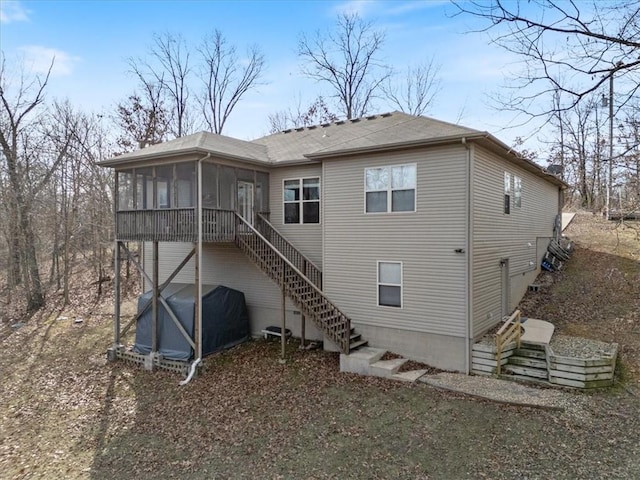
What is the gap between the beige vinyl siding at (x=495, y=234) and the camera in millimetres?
10391

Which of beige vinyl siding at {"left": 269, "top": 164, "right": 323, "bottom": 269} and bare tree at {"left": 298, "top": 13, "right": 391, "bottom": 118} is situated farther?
bare tree at {"left": 298, "top": 13, "right": 391, "bottom": 118}

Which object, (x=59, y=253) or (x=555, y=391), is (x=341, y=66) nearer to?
(x=59, y=253)

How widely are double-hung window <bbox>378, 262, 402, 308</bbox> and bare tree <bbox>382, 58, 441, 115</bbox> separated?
20.3 m

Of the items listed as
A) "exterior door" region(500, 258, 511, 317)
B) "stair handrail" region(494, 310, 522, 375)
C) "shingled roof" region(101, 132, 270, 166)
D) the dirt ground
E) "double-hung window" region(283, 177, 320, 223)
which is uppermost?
"shingled roof" region(101, 132, 270, 166)

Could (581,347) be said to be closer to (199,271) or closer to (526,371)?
(526,371)

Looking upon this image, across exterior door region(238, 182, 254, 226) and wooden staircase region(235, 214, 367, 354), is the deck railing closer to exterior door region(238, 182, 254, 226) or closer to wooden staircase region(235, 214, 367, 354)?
wooden staircase region(235, 214, 367, 354)

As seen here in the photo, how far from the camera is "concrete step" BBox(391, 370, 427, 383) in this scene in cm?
961

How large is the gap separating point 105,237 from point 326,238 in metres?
17.2

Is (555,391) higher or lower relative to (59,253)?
lower

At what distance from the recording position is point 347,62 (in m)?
→ 29.2

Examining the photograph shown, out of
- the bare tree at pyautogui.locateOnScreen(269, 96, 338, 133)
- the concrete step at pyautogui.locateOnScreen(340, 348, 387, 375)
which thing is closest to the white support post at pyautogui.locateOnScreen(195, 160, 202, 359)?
the concrete step at pyautogui.locateOnScreen(340, 348, 387, 375)

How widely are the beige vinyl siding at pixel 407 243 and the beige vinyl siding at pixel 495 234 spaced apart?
54 cm

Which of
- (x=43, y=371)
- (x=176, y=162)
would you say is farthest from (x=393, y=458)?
(x=43, y=371)

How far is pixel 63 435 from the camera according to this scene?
28.6 ft
